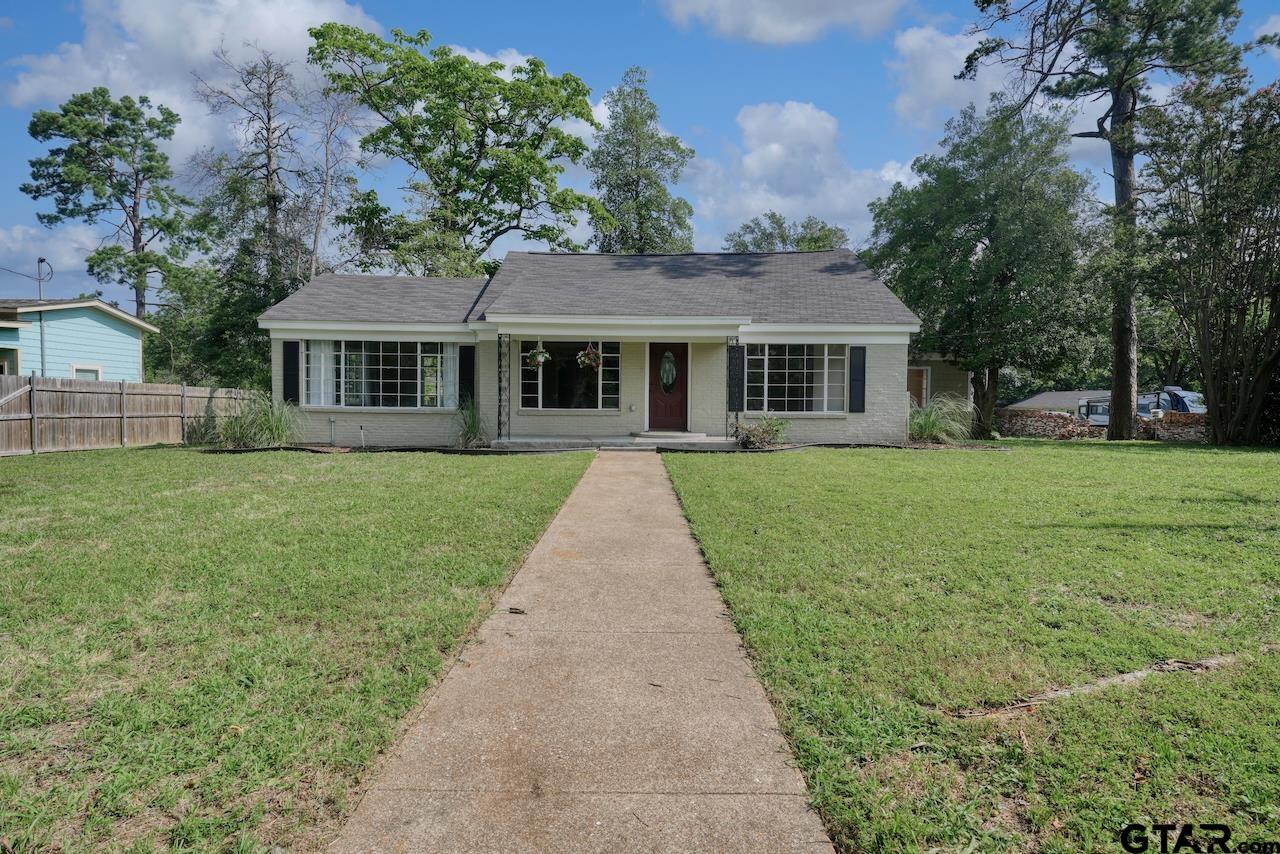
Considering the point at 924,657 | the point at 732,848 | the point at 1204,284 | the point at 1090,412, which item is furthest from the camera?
the point at 1090,412

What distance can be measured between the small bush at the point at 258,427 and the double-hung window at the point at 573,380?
518 cm

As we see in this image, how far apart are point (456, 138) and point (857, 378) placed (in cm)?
2044

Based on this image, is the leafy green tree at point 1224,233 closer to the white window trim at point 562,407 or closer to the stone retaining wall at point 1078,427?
the stone retaining wall at point 1078,427

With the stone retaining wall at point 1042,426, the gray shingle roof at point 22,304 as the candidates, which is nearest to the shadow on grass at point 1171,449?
the stone retaining wall at point 1042,426

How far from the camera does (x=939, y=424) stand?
619 inches

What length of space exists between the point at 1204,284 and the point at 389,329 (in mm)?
19787

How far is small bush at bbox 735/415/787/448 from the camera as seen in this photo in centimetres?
1416

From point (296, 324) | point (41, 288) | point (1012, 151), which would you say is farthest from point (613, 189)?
point (41, 288)

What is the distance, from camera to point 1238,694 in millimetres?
3004

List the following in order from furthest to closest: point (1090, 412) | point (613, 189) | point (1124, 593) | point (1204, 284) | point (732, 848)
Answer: point (1090, 412), point (613, 189), point (1204, 284), point (1124, 593), point (732, 848)

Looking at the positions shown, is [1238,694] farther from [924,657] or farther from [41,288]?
[41,288]

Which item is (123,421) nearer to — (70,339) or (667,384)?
(70,339)

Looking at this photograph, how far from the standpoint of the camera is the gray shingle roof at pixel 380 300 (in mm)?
16062

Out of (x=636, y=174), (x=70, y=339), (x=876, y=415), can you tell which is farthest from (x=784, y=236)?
(x=70, y=339)
